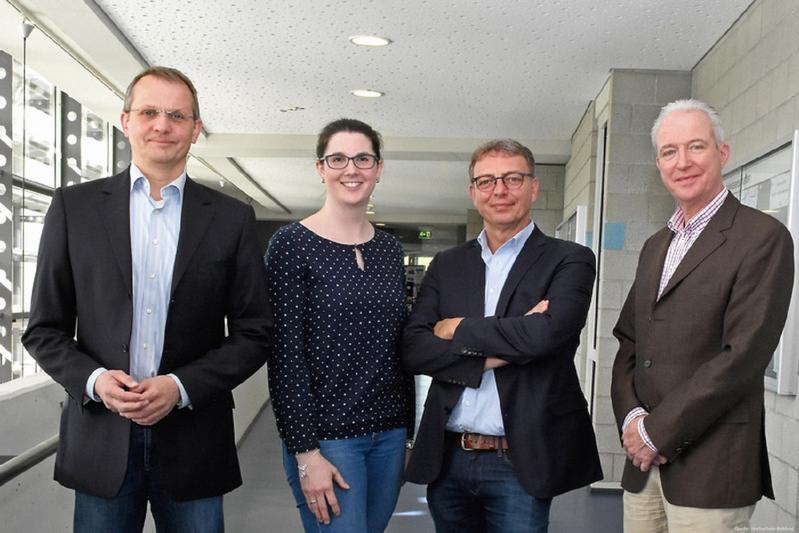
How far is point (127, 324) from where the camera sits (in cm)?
147

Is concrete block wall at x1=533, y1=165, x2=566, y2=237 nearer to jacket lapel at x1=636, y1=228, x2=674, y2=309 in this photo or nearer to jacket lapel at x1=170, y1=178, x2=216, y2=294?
jacket lapel at x1=636, y1=228, x2=674, y2=309

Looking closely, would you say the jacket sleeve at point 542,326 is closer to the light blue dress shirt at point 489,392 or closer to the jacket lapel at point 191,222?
the light blue dress shirt at point 489,392

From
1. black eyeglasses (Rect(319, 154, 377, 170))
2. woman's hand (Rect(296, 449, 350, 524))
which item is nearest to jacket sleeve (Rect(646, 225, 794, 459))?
woman's hand (Rect(296, 449, 350, 524))

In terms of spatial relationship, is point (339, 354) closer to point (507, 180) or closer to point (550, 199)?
point (507, 180)

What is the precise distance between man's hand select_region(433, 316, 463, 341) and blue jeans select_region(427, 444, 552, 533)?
284 millimetres

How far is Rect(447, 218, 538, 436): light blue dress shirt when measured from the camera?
1754 millimetres

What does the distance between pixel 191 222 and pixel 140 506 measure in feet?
2.09

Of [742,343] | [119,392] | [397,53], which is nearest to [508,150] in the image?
[742,343]

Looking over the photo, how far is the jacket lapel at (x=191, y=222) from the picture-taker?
151 cm

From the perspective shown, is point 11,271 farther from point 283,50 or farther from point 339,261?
point 339,261

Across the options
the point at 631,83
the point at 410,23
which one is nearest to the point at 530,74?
the point at 631,83

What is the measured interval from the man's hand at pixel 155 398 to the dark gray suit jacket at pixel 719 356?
1076mm

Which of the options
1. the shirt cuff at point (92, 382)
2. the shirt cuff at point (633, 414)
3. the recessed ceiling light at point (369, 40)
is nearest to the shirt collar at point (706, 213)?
the shirt cuff at point (633, 414)

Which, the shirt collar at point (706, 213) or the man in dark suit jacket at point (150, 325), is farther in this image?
the shirt collar at point (706, 213)
